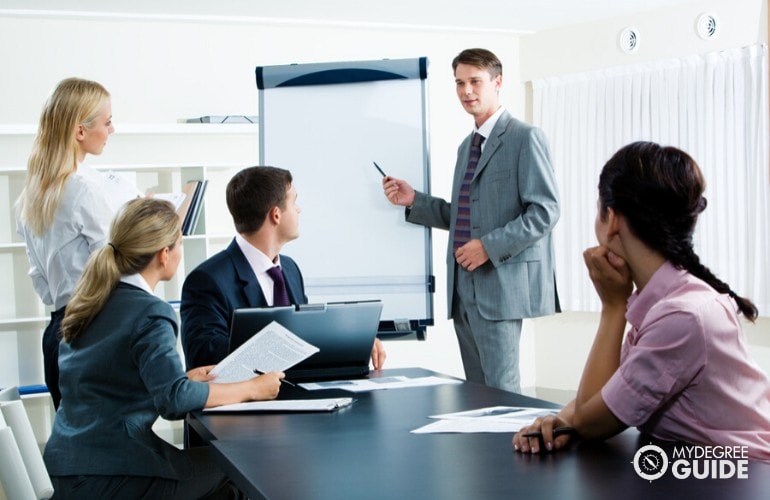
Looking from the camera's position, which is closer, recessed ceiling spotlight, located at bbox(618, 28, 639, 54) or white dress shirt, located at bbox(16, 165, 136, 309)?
white dress shirt, located at bbox(16, 165, 136, 309)

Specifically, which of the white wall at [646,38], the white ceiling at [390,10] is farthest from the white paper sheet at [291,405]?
the white wall at [646,38]

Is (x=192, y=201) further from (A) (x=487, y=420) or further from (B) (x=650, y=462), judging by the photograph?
(B) (x=650, y=462)

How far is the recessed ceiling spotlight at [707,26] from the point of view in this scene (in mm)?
5871

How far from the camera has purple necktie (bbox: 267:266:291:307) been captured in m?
2.83

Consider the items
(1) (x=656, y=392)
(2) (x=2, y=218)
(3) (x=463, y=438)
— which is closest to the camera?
(1) (x=656, y=392)

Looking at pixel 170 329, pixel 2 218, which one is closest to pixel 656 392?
pixel 170 329

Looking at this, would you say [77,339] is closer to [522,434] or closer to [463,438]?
[463,438]

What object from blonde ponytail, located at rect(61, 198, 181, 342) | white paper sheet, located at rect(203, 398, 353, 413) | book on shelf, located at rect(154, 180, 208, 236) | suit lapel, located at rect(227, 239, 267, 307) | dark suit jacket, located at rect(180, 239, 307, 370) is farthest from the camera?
book on shelf, located at rect(154, 180, 208, 236)

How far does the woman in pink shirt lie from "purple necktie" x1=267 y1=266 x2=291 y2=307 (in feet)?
4.16

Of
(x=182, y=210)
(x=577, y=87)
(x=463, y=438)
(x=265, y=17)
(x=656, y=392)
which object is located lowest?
(x=463, y=438)

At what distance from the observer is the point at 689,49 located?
602cm

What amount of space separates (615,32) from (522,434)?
5.33 meters

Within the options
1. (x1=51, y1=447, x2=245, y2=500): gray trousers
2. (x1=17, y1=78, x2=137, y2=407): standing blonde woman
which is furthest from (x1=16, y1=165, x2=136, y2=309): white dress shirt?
(x1=51, y1=447, x2=245, y2=500): gray trousers

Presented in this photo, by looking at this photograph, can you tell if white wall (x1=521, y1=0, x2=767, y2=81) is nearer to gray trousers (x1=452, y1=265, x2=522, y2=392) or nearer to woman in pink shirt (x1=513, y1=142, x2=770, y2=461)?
gray trousers (x1=452, y1=265, x2=522, y2=392)
